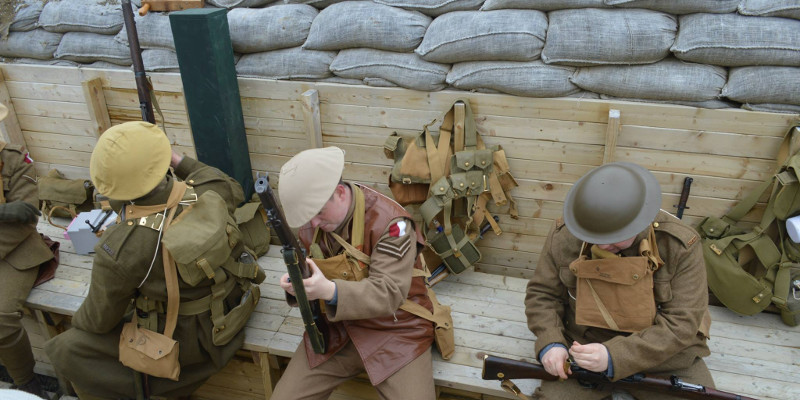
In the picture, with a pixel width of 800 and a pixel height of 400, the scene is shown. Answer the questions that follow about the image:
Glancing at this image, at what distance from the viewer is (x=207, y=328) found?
3092mm

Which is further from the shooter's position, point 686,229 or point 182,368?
point 182,368

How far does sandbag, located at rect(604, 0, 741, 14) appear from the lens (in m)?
3.09

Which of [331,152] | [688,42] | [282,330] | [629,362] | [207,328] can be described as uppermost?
[688,42]


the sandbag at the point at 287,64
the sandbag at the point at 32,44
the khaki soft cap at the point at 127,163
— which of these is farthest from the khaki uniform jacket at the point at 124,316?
the sandbag at the point at 32,44


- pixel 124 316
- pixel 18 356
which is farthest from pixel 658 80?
pixel 18 356

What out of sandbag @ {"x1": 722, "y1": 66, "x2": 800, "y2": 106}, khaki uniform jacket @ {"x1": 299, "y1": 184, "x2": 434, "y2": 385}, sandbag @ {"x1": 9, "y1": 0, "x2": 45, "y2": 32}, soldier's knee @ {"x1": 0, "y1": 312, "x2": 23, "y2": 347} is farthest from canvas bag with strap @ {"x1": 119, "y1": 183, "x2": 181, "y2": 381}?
sandbag @ {"x1": 722, "y1": 66, "x2": 800, "y2": 106}

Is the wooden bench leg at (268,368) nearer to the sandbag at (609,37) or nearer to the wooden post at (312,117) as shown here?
the wooden post at (312,117)

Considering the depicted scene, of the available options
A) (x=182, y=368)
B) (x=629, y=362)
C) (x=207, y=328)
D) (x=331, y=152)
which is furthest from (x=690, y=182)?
(x=182, y=368)

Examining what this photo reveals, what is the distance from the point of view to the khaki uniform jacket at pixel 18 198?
11.9 feet

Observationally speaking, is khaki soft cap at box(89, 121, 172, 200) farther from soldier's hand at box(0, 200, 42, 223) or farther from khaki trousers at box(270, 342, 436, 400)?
soldier's hand at box(0, 200, 42, 223)

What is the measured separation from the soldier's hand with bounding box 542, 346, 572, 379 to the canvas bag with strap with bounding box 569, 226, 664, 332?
17cm

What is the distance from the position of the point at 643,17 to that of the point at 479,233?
65.5 inches

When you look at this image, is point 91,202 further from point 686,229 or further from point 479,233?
point 686,229

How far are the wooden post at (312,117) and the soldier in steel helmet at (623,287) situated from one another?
Result: 1.88 metres
